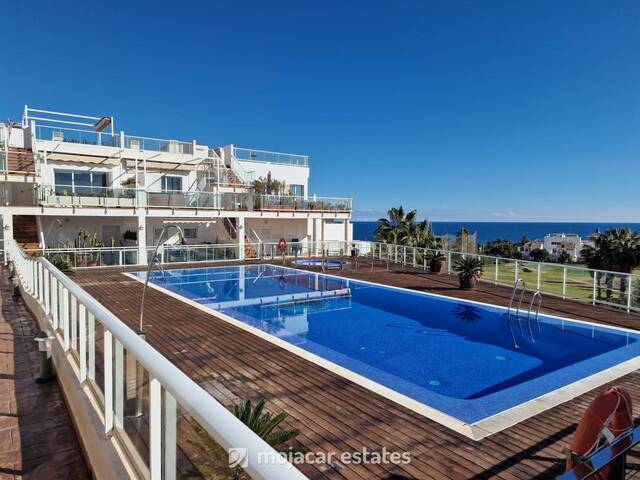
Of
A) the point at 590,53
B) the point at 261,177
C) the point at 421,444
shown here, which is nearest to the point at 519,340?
the point at 421,444

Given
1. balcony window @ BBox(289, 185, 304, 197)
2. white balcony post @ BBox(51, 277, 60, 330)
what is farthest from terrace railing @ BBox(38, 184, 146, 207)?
white balcony post @ BBox(51, 277, 60, 330)

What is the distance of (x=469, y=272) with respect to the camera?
1413 centimetres

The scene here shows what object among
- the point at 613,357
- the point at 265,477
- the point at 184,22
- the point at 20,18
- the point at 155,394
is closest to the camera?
the point at 265,477

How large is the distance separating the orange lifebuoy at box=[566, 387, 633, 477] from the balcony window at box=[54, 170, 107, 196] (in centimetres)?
2073

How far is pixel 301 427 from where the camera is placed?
4266mm

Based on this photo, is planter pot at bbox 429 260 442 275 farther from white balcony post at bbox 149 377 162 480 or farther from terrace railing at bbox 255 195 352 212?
white balcony post at bbox 149 377 162 480

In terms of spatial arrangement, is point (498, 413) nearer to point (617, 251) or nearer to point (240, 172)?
point (617, 251)

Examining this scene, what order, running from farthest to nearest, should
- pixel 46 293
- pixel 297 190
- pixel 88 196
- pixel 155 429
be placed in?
pixel 297 190, pixel 88 196, pixel 46 293, pixel 155 429

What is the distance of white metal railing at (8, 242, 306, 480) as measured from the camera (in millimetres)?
1057

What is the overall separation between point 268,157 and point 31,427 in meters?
26.4

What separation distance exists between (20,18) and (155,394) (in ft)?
87.7

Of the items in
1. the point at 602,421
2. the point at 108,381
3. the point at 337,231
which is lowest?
the point at 602,421

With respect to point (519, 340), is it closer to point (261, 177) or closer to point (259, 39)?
point (261, 177)

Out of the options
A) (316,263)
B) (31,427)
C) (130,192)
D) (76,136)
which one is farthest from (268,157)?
(31,427)
